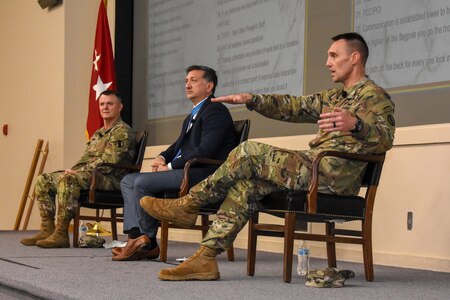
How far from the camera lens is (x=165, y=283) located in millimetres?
3141

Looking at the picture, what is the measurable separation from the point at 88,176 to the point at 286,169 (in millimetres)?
2318

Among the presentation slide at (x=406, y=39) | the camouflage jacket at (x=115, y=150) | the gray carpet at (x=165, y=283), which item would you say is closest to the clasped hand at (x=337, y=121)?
the gray carpet at (x=165, y=283)

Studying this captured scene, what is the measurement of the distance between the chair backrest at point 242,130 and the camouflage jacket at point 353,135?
750mm

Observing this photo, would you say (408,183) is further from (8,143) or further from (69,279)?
(8,143)

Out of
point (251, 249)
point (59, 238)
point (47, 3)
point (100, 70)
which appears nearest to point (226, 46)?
point (100, 70)

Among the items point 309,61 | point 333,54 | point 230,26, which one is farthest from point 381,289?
point 230,26

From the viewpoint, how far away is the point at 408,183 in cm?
439

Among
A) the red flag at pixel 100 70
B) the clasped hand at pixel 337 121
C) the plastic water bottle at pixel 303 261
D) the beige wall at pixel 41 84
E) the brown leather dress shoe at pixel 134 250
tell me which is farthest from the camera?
the beige wall at pixel 41 84

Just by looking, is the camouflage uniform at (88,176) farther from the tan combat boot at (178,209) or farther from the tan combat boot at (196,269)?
the tan combat boot at (196,269)

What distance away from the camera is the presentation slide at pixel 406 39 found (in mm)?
4312

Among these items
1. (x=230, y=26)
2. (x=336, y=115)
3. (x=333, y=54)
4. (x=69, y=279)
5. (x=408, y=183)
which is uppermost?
(x=230, y=26)

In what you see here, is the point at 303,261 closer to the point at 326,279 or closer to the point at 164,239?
the point at 326,279

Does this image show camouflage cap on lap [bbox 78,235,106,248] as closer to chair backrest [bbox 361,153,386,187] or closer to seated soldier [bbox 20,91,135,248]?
seated soldier [bbox 20,91,135,248]

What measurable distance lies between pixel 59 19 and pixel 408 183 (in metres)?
4.46
